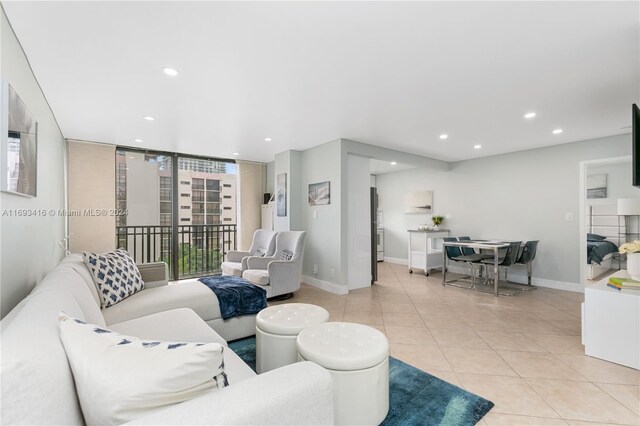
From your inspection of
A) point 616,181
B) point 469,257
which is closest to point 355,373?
point 469,257

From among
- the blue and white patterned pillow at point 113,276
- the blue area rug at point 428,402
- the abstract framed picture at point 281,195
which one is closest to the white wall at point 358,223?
the abstract framed picture at point 281,195

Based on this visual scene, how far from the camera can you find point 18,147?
178 cm

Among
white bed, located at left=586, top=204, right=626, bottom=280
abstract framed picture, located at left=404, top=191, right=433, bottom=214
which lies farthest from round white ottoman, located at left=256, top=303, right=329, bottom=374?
white bed, located at left=586, top=204, right=626, bottom=280

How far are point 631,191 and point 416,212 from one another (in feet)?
11.3

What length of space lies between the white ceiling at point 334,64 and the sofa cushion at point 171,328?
1.90m

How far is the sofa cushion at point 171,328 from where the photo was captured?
5.75 ft

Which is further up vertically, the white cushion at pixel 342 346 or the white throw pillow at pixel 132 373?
the white throw pillow at pixel 132 373

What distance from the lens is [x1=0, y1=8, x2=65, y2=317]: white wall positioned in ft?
5.32

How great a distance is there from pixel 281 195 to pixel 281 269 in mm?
1758

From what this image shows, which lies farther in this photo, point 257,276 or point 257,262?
point 257,262

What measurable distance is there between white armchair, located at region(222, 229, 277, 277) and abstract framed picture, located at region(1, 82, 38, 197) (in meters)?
2.68

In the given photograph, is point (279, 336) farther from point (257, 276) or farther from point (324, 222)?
point (324, 222)

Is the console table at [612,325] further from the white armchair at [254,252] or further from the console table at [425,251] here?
the white armchair at [254,252]

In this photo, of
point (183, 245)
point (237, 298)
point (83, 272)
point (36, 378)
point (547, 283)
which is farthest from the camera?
point (183, 245)
